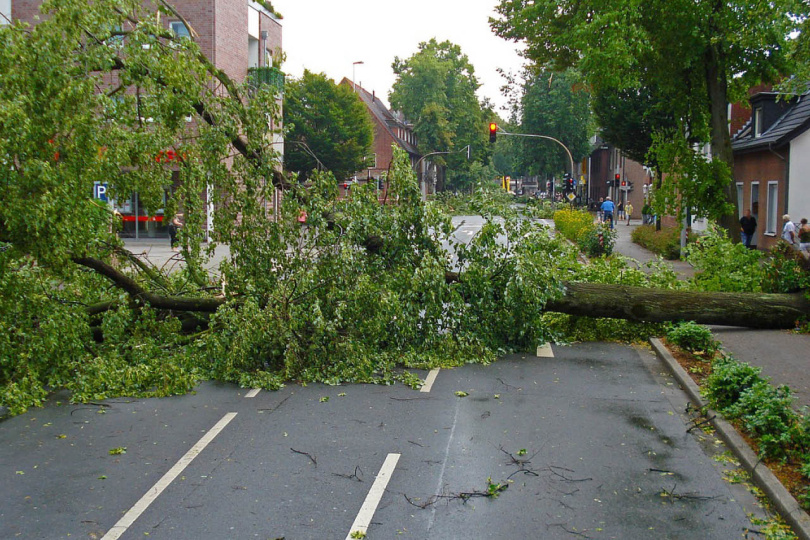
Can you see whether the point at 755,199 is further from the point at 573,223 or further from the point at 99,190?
the point at 99,190

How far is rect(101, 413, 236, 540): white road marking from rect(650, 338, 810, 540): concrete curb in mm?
4479

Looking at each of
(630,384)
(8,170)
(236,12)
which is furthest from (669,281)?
(236,12)

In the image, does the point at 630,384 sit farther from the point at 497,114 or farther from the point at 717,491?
the point at 497,114

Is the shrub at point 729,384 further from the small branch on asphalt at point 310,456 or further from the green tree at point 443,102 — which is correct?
the green tree at point 443,102

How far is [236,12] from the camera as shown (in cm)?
3681

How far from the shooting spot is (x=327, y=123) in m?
60.0

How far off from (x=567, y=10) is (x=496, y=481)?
19130 mm

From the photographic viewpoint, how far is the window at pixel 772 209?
29.7 m

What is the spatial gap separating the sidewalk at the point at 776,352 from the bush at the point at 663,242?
44.2 ft

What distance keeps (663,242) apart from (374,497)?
81.7ft

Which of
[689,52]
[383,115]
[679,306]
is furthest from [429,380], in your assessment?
[383,115]

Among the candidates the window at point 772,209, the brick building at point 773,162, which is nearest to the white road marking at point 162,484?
the brick building at point 773,162

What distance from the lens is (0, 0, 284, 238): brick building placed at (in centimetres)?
3447

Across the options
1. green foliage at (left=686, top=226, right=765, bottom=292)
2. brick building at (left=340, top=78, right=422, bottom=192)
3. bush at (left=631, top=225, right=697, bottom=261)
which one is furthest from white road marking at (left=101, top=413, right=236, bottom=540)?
brick building at (left=340, top=78, right=422, bottom=192)
